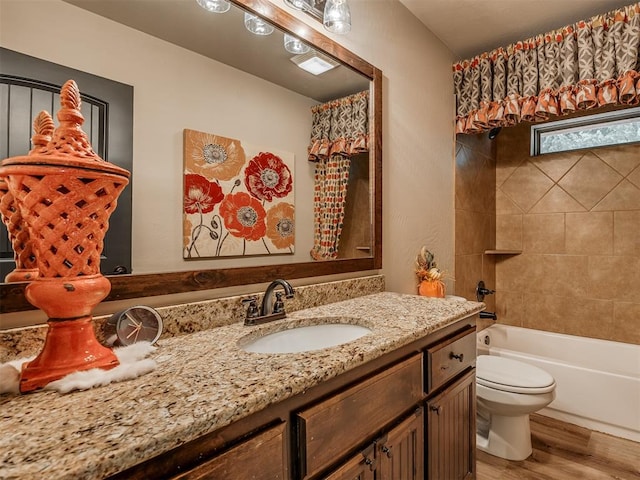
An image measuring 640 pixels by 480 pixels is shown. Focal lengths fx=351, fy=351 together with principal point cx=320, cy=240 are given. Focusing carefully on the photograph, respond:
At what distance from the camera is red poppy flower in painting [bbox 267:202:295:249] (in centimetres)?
134

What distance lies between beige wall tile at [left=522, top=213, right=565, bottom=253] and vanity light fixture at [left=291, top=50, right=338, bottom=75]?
7.47 ft

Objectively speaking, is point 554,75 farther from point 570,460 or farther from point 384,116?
point 570,460

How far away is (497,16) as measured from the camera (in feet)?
6.77

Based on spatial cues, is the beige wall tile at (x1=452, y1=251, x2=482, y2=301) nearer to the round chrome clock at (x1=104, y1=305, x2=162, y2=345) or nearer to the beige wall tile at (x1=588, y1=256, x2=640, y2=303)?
the beige wall tile at (x1=588, y1=256, x2=640, y2=303)

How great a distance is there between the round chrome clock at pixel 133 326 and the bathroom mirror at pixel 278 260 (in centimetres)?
8

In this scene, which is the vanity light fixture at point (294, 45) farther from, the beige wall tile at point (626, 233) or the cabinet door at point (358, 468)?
the beige wall tile at point (626, 233)

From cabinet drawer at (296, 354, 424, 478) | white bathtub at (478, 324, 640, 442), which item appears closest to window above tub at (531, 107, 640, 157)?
white bathtub at (478, 324, 640, 442)

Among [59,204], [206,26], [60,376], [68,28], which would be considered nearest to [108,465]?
[60,376]

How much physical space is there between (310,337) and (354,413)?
398mm

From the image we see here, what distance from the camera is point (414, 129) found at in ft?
6.84

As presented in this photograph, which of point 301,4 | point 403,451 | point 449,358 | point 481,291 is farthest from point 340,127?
point 481,291

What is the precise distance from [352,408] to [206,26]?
1.22 meters

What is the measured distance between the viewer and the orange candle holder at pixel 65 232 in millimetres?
647

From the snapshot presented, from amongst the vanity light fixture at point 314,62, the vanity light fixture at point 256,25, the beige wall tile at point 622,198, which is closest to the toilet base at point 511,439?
the beige wall tile at point 622,198
